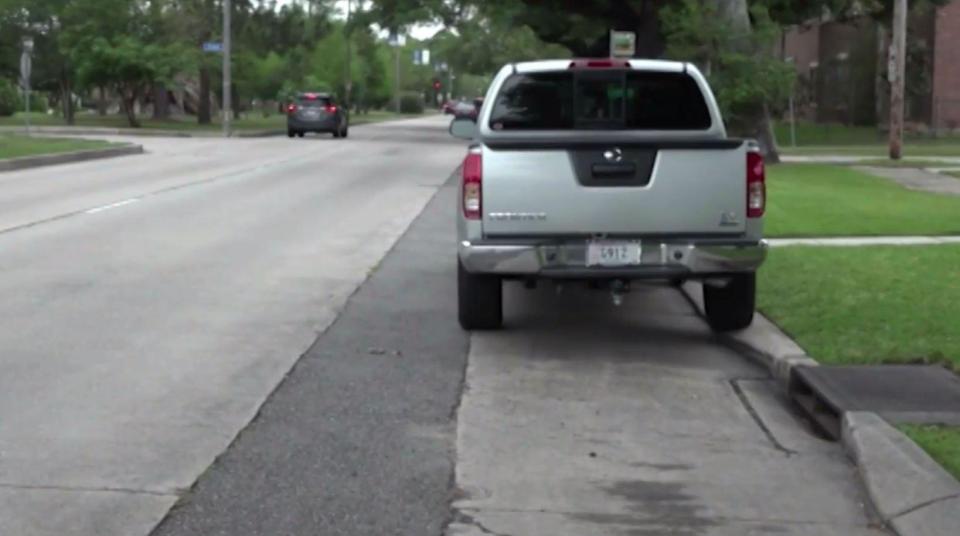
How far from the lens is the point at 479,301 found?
38.2 feet

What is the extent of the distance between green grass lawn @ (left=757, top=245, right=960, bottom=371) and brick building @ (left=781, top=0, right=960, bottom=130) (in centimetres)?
3226

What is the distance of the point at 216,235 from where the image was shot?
60.5ft

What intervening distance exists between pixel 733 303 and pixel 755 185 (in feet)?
4.09

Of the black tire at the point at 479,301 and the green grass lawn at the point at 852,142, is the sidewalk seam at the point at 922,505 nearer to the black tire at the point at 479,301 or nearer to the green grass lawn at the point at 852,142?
the black tire at the point at 479,301

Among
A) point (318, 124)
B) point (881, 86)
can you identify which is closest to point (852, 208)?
point (318, 124)

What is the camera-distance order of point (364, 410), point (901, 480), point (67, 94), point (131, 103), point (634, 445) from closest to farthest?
point (901, 480) → point (634, 445) → point (364, 410) → point (131, 103) → point (67, 94)

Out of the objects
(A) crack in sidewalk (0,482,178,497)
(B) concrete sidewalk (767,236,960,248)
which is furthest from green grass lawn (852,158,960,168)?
(A) crack in sidewalk (0,482,178,497)

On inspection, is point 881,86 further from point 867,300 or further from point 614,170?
point 614,170

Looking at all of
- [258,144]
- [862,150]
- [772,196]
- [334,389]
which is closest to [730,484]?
[334,389]

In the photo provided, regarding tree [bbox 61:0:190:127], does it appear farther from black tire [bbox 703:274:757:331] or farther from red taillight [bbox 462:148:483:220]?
red taillight [bbox 462:148:483:220]

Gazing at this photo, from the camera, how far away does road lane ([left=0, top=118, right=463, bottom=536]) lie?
292 inches

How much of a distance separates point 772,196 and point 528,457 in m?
16.3

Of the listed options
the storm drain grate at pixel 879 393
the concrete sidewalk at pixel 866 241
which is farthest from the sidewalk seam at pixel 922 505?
the concrete sidewalk at pixel 866 241

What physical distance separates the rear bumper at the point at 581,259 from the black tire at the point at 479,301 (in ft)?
2.86
